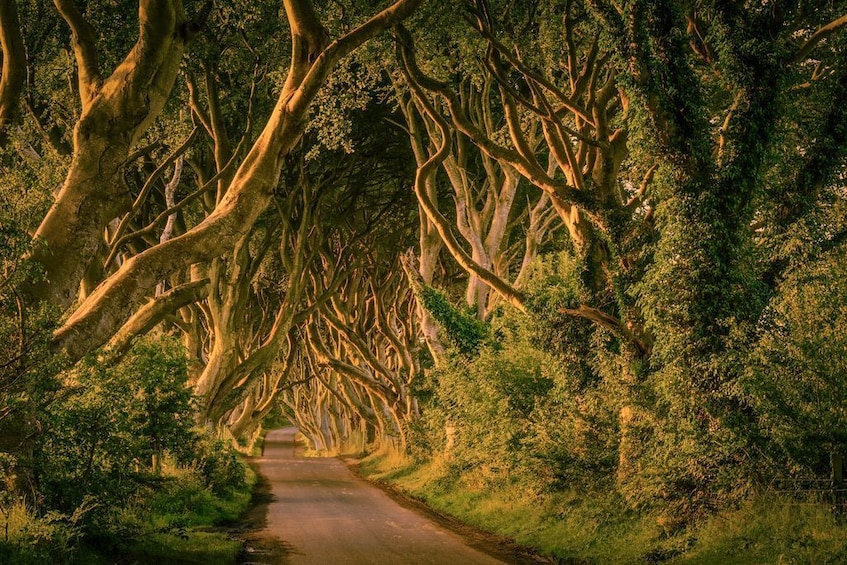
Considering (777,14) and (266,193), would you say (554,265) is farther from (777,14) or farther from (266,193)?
(266,193)

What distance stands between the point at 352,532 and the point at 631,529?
499cm

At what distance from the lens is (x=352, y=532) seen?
13.9m

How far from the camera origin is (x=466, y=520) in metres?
15.7

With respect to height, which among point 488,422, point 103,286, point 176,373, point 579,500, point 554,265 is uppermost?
point 554,265

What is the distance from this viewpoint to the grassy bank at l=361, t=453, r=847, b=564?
8.63m

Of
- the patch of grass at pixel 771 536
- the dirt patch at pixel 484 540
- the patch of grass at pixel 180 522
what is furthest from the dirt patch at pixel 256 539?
the patch of grass at pixel 771 536

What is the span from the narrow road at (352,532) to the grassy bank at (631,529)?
3.79 feet

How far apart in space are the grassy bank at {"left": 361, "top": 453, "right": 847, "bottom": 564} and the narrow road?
116 cm

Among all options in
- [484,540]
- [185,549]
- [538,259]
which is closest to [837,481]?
[484,540]

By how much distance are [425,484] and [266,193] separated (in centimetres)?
1405

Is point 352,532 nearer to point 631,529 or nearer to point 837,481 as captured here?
point 631,529

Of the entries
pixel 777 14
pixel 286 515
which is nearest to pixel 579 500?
pixel 286 515

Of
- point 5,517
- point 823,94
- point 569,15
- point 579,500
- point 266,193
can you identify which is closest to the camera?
point 5,517

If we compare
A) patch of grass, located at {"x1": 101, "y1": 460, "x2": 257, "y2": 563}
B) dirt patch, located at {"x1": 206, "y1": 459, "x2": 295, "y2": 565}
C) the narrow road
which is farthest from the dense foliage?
the narrow road
